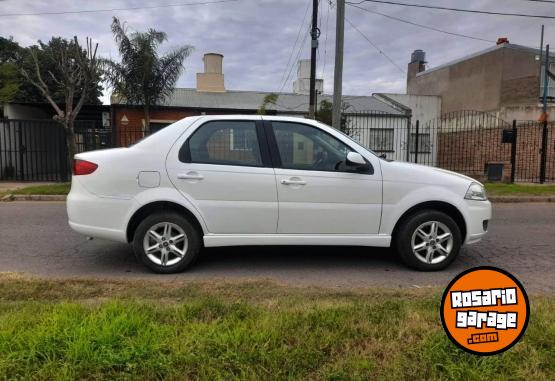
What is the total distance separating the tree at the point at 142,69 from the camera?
A: 17484 millimetres

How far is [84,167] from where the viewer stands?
489 centimetres

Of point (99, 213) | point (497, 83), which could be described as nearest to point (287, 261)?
point (99, 213)

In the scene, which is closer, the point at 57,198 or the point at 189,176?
the point at 189,176

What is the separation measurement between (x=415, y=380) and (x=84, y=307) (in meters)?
2.41

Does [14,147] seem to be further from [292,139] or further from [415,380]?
[415,380]

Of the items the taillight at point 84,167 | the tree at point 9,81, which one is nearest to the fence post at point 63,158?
the tree at point 9,81

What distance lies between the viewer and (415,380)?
2.55 meters

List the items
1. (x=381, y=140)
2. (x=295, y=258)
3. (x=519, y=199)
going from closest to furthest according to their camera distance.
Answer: (x=295, y=258) < (x=519, y=199) < (x=381, y=140)

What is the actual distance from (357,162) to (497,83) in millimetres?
24498

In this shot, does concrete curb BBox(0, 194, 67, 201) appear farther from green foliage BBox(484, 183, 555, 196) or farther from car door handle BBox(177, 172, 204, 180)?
green foliage BBox(484, 183, 555, 196)

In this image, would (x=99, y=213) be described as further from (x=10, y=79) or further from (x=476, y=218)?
(x=10, y=79)

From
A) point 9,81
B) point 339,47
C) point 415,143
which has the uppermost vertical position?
point 9,81

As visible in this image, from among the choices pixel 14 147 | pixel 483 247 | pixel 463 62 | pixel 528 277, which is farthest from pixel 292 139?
pixel 463 62

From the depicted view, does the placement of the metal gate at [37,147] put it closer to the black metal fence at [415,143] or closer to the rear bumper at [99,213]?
the black metal fence at [415,143]
